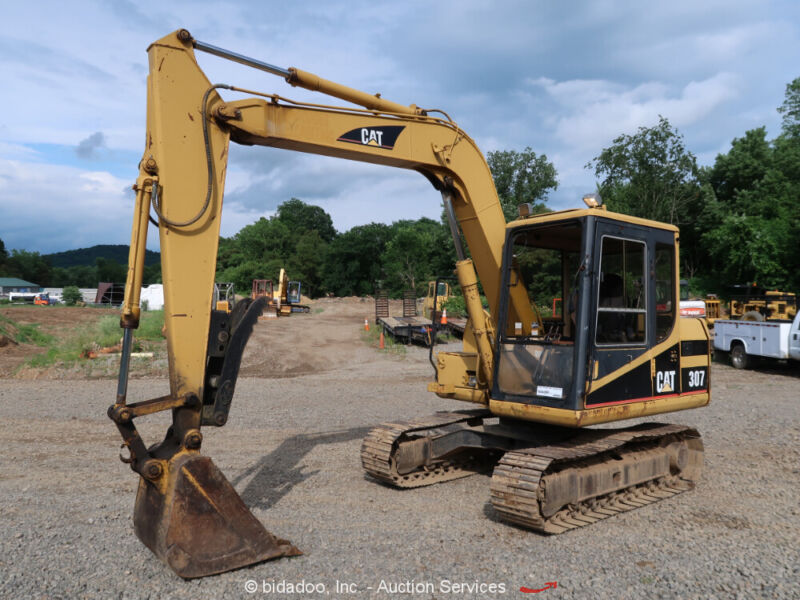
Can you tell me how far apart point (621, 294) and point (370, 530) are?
3.23m

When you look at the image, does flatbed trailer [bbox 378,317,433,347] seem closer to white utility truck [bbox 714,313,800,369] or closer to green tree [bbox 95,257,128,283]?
white utility truck [bbox 714,313,800,369]

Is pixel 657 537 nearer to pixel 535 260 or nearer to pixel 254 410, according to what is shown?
pixel 535 260

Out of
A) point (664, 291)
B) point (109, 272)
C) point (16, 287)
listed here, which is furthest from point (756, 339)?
point (109, 272)

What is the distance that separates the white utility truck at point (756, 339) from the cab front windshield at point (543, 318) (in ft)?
38.4

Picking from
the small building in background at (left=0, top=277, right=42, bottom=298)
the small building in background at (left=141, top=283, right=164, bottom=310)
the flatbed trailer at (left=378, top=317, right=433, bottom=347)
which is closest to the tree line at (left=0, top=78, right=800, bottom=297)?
the flatbed trailer at (left=378, top=317, right=433, bottom=347)

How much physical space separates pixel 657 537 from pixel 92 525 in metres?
4.82

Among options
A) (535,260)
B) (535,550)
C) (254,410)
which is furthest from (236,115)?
(254,410)

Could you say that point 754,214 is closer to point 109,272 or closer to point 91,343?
point 91,343

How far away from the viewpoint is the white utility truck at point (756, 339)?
15.8 meters

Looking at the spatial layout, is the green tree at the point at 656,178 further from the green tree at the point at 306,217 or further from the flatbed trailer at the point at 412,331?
the green tree at the point at 306,217

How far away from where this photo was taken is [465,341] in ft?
22.9

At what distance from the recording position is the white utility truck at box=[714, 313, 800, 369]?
623 inches

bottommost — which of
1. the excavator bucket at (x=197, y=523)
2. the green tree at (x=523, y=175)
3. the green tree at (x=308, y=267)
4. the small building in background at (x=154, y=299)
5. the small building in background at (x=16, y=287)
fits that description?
the excavator bucket at (x=197, y=523)

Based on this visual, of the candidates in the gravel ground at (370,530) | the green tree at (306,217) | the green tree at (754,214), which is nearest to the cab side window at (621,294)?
the gravel ground at (370,530)
